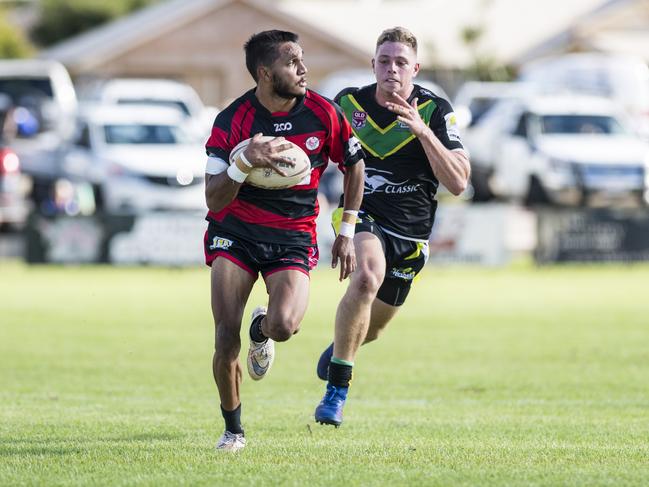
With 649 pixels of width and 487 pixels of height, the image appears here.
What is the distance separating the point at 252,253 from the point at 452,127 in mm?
1837

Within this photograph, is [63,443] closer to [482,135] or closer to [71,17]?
[482,135]

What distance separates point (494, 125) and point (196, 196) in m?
6.42

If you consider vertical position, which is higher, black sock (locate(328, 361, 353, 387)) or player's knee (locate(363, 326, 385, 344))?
player's knee (locate(363, 326, 385, 344))

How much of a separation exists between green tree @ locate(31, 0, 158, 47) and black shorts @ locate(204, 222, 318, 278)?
6705cm

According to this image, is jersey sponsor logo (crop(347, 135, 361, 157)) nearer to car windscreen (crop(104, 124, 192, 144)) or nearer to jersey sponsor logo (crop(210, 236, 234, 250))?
jersey sponsor logo (crop(210, 236, 234, 250))

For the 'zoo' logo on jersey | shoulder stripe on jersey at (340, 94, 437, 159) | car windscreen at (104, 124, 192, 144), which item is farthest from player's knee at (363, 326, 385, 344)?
car windscreen at (104, 124, 192, 144)

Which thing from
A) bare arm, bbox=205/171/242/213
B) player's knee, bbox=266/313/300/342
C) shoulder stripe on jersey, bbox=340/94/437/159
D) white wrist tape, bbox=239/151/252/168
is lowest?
player's knee, bbox=266/313/300/342

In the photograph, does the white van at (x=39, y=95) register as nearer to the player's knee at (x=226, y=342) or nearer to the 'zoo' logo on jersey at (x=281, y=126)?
the 'zoo' logo on jersey at (x=281, y=126)

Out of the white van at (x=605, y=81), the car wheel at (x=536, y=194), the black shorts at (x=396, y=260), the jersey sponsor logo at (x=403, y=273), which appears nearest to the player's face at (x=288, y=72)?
the black shorts at (x=396, y=260)

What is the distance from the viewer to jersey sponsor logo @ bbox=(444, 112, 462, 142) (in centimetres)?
907

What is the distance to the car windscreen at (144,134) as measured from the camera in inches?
1089

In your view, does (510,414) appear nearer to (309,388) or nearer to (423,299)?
(309,388)

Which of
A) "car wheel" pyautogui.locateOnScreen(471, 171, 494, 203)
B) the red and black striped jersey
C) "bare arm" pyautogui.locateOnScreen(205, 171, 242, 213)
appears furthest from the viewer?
"car wheel" pyautogui.locateOnScreen(471, 171, 494, 203)

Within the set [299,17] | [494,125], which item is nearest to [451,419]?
[494,125]
